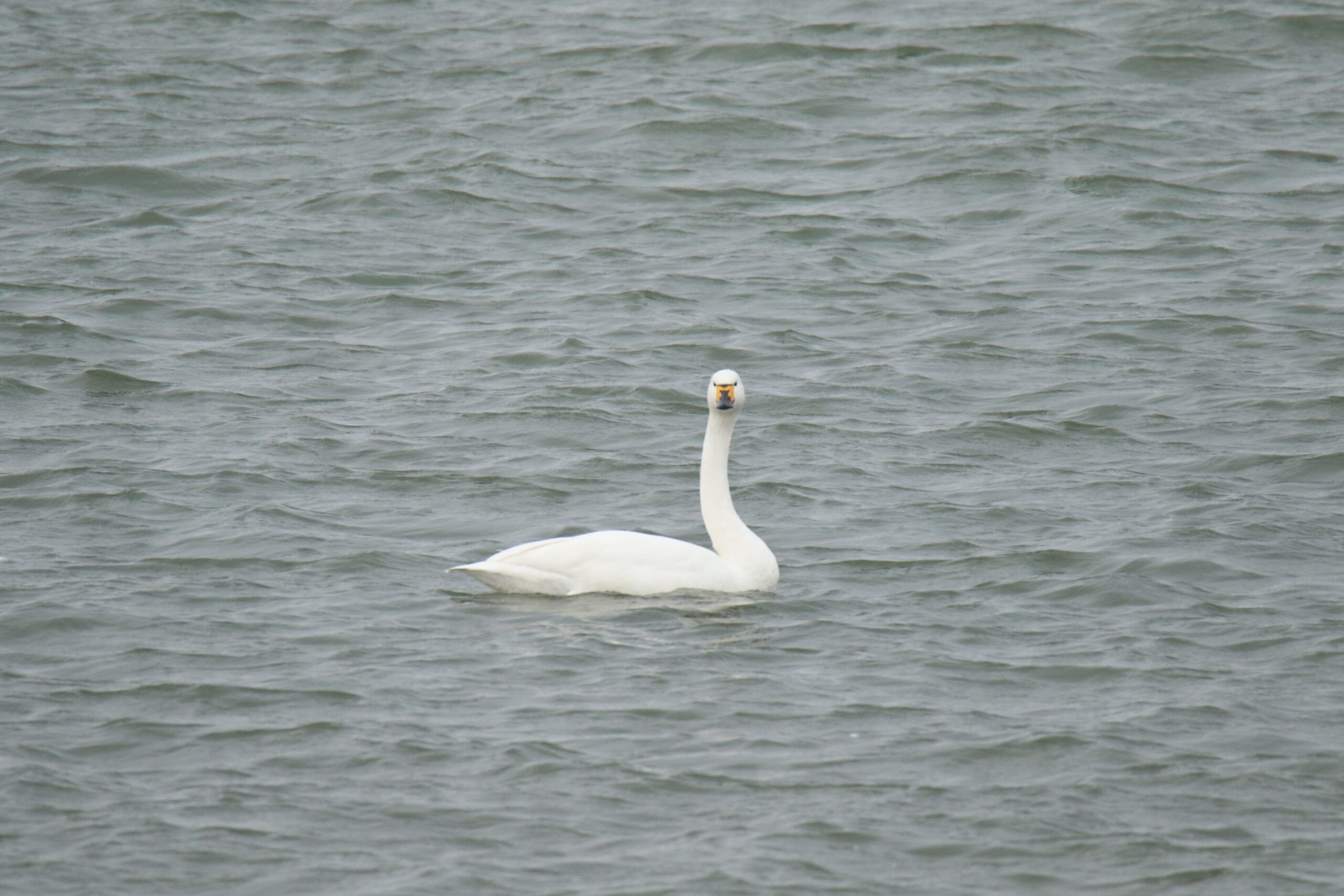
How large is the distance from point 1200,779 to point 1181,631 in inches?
63.4

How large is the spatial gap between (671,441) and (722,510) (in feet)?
8.00

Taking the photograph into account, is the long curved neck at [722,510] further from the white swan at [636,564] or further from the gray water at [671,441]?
the gray water at [671,441]

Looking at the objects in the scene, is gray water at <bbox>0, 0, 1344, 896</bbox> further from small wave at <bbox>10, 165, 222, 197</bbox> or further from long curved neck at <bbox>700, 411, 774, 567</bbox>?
long curved neck at <bbox>700, 411, 774, 567</bbox>

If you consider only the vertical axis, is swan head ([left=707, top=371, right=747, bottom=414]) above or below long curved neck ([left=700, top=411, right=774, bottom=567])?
above

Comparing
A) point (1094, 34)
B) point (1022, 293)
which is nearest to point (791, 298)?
point (1022, 293)

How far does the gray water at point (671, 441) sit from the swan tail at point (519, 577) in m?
0.08

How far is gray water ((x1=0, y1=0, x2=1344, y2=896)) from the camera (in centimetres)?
→ 647

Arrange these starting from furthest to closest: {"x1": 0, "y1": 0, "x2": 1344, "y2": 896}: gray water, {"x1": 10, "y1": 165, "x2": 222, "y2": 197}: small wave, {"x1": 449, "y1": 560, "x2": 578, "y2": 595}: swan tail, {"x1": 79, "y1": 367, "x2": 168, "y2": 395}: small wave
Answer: {"x1": 10, "y1": 165, "x2": 222, "y2": 197}: small wave < {"x1": 79, "y1": 367, "x2": 168, "y2": 395}: small wave < {"x1": 449, "y1": 560, "x2": 578, "y2": 595}: swan tail < {"x1": 0, "y1": 0, "x2": 1344, "y2": 896}: gray water

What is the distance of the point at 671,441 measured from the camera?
11.5 meters

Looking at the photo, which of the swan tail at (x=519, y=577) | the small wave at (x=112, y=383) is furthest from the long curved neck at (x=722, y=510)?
the small wave at (x=112, y=383)

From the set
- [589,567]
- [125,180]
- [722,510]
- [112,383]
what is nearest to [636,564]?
[589,567]

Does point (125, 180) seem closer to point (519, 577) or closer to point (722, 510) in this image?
point (722, 510)

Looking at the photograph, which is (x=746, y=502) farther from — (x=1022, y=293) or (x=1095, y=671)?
(x=1022, y=293)

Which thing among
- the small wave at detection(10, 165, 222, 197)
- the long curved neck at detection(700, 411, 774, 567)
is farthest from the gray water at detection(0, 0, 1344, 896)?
the long curved neck at detection(700, 411, 774, 567)
